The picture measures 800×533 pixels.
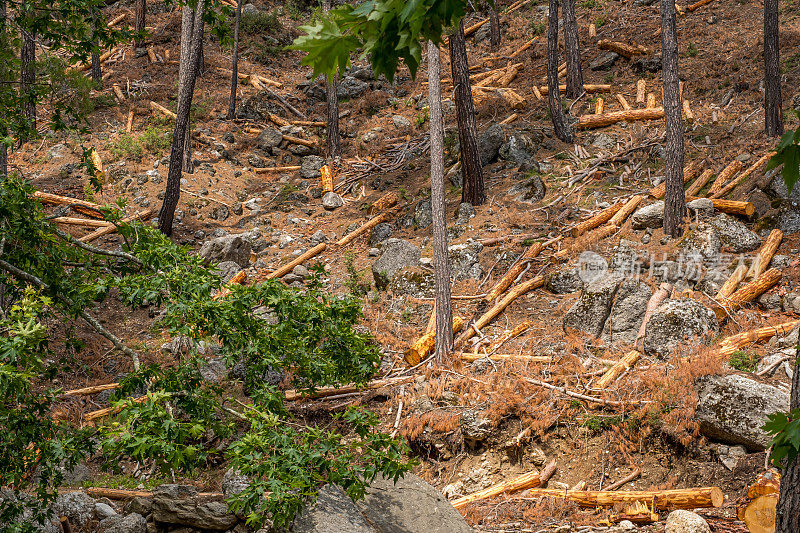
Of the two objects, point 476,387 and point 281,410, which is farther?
point 476,387

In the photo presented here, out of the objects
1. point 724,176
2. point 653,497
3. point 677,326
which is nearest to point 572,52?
point 724,176

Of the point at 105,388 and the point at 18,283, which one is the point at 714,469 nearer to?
the point at 18,283

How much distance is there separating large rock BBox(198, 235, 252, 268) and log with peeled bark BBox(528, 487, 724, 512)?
29.4 feet

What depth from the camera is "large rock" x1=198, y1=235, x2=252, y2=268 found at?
43.0 ft

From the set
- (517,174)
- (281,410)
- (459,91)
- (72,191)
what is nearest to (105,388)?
(281,410)

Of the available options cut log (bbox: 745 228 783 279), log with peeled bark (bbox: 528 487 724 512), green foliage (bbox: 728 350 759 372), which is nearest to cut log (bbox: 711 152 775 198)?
cut log (bbox: 745 228 783 279)

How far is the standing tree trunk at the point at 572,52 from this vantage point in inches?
637

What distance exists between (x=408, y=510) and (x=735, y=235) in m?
7.64

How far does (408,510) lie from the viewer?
5887mm

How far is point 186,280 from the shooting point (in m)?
4.64

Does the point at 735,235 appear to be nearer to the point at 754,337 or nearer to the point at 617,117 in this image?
the point at 754,337

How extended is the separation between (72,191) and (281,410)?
43.8 feet

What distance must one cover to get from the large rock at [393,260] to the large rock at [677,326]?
16.4ft

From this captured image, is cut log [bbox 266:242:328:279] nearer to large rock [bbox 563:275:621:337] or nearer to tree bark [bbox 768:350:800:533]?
large rock [bbox 563:275:621:337]
